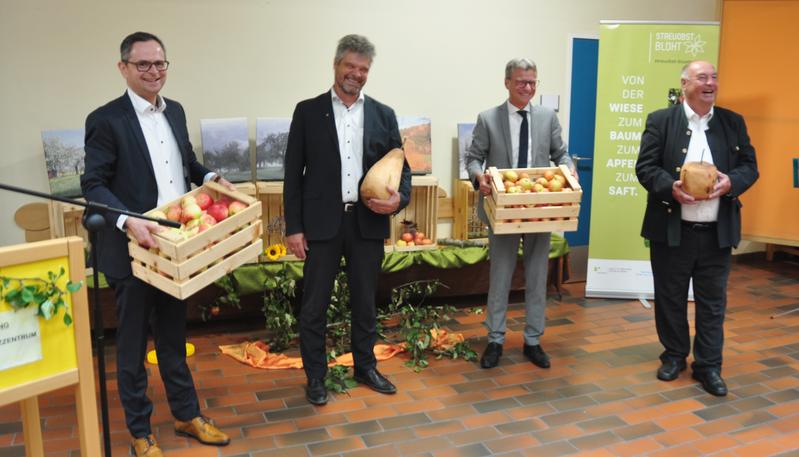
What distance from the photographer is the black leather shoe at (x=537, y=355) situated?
409 centimetres

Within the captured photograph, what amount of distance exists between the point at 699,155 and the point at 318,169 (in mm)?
2012

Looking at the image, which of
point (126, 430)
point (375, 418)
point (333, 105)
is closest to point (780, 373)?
point (375, 418)

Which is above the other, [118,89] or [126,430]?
[118,89]

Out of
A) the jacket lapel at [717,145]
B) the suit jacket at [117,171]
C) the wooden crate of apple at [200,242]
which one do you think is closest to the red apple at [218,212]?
the wooden crate of apple at [200,242]

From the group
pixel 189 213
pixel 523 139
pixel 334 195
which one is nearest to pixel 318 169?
pixel 334 195

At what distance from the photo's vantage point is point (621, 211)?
17.8ft

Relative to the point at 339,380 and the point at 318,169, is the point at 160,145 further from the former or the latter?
the point at 339,380

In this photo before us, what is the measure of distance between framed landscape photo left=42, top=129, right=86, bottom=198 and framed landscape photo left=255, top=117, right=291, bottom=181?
1.15 meters

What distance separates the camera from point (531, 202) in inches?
146

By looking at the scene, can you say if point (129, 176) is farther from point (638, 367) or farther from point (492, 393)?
point (638, 367)

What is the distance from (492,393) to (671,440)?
0.92 metres

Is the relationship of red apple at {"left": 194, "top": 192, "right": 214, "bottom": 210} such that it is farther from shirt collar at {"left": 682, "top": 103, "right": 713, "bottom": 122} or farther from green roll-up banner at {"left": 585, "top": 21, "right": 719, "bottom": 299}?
green roll-up banner at {"left": 585, "top": 21, "right": 719, "bottom": 299}

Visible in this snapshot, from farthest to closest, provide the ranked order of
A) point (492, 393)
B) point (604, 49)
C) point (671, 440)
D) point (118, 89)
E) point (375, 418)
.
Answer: point (604, 49) < point (118, 89) < point (492, 393) < point (375, 418) < point (671, 440)

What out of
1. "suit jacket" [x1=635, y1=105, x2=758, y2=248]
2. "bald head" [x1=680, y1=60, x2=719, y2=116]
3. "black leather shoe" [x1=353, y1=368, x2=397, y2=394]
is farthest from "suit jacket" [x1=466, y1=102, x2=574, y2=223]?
"black leather shoe" [x1=353, y1=368, x2=397, y2=394]
